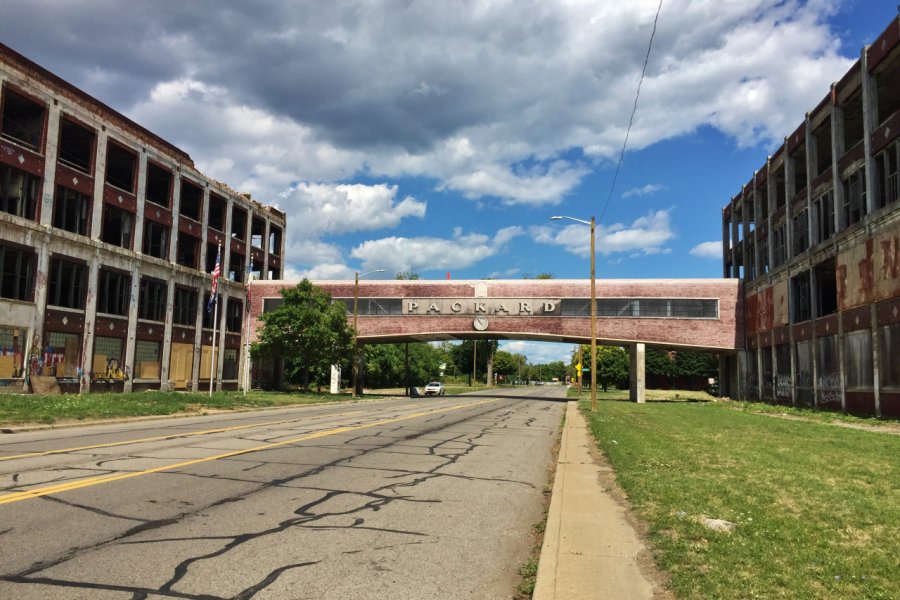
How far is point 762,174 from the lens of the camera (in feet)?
143

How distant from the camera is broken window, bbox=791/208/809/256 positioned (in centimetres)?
3603

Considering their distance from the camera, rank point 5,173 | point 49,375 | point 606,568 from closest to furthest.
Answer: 1. point 606,568
2. point 5,173
3. point 49,375

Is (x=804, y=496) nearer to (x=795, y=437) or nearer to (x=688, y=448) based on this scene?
(x=688, y=448)

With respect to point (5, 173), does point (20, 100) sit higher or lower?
higher

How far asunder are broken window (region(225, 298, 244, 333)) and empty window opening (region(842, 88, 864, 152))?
141 feet

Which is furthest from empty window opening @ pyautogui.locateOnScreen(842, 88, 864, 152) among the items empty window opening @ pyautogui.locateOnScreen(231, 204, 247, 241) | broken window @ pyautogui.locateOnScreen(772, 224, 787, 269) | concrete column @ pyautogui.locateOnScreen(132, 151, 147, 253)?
empty window opening @ pyautogui.locateOnScreen(231, 204, 247, 241)

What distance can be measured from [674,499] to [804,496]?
181cm

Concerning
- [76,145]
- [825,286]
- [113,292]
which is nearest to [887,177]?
[825,286]

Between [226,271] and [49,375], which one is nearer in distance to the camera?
[49,375]

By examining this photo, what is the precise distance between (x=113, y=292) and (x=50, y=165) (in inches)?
336

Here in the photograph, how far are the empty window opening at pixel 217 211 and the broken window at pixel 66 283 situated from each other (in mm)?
14993

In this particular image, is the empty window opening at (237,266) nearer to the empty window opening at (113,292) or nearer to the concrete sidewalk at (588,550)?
the empty window opening at (113,292)

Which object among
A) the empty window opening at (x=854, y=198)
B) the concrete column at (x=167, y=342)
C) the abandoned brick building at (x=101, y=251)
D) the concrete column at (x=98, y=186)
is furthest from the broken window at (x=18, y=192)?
the empty window opening at (x=854, y=198)

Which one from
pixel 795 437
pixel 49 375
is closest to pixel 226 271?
pixel 49 375
